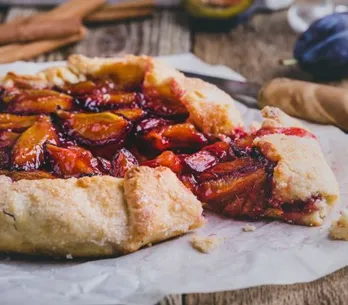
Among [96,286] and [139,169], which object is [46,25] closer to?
[139,169]

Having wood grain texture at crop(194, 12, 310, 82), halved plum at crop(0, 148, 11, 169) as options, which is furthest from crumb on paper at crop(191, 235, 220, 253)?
wood grain texture at crop(194, 12, 310, 82)

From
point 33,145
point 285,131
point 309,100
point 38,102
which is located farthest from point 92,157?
A: point 309,100

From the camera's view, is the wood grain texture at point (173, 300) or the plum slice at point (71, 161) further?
the plum slice at point (71, 161)

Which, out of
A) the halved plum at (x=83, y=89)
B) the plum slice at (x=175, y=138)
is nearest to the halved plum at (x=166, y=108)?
the plum slice at (x=175, y=138)

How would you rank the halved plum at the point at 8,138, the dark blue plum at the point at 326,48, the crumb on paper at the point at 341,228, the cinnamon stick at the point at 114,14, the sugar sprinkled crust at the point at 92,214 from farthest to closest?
the cinnamon stick at the point at 114,14
the dark blue plum at the point at 326,48
the halved plum at the point at 8,138
the crumb on paper at the point at 341,228
the sugar sprinkled crust at the point at 92,214

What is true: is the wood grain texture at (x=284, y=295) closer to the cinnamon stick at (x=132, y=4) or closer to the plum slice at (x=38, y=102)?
the plum slice at (x=38, y=102)

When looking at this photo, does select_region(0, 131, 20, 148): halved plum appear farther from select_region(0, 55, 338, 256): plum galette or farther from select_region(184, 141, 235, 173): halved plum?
select_region(184, 141, 235, 173): halved plum

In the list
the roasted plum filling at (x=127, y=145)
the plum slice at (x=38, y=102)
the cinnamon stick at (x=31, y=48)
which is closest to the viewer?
the roasted plum filling at (x=127, y=145)
